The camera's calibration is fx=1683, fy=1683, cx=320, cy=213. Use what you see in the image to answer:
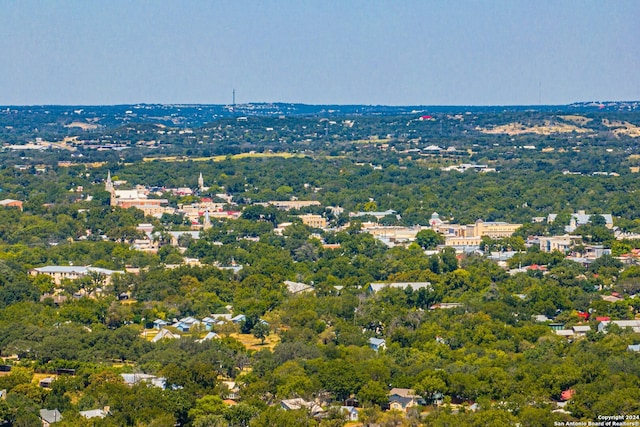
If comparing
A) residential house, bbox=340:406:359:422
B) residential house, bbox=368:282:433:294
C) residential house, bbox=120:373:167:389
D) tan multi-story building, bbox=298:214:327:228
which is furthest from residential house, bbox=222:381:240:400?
tan multi-story building, bbox=298:214:327:228

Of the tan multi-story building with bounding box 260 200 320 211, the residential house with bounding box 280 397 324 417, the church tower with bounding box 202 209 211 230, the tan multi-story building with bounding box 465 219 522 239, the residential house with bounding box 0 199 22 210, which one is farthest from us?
the tan multi-story building with bounding box 260 200 320 211

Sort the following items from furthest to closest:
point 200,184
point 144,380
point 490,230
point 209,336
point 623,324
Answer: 1. point 200,184
2. point 490,230
3. point 623,324
4. point 209,336
5. point 144,380

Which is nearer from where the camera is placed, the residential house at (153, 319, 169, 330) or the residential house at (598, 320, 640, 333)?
the residential house at (598, 320, 640, 333)

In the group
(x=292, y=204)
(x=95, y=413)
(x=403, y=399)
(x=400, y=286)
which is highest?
(x=95, y=413)

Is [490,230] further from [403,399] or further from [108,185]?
[403,399]

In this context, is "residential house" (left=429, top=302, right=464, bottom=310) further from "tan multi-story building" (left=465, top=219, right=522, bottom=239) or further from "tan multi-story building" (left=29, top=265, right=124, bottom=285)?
"tan multi-story building" (left=465, top=219, right=522, bottom=239)

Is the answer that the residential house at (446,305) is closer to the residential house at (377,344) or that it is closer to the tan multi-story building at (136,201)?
the residential house at (377,344)

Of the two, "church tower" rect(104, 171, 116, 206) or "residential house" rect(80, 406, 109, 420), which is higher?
"residential house" rect(80, 406, 109, 420)

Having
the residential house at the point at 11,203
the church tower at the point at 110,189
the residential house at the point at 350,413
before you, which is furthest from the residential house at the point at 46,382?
the church tower at the point at 110,189

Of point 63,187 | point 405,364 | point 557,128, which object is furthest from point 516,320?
point 557,128

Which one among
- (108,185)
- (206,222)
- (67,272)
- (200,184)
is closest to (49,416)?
(67,272)

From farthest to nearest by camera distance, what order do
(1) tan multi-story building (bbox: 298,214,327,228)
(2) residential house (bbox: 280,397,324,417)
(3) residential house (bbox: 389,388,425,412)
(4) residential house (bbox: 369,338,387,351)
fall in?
(1) tan multi-story building (bbox: 298,214,327,228)
(4) residential house (bbox: 369,338,387,351)
(3) residential house (bbox: 389,388,425,412)
(2) residential house (bbox: 280,397,324,417)

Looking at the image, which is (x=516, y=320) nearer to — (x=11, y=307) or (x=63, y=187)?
(x=11, y=307)
